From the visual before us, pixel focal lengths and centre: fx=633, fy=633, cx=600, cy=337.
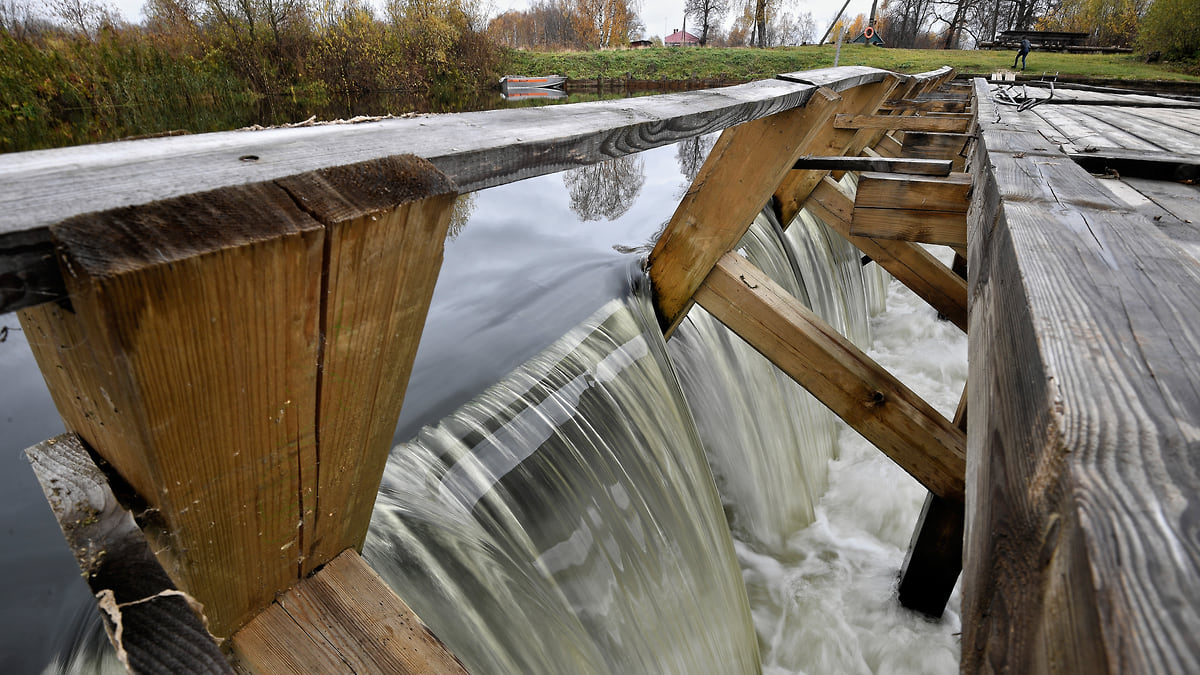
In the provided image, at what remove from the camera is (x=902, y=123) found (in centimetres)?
448

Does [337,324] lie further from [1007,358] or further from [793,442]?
[793,442]

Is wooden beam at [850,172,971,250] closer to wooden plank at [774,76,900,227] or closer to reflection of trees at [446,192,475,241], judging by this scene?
wooden plank at [774,76,900,227]

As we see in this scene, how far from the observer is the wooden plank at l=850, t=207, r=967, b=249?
107 inches

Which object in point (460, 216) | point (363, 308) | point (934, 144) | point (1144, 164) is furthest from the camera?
point (460, 216)

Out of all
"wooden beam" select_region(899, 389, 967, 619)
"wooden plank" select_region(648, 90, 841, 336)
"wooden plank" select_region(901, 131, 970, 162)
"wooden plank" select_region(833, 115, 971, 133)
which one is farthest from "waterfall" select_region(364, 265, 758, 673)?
"wooden plank" select_region(901, 131, 970, 162)

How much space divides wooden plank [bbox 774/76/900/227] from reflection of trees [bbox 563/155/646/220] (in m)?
1.38

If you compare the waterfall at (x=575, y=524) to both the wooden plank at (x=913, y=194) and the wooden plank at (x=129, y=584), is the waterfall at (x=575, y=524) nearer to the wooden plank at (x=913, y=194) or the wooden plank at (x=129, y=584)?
the wooden plank at (x=129, y=584)

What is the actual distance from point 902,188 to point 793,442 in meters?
1.62

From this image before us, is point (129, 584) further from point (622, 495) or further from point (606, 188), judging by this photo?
point (606, 188)

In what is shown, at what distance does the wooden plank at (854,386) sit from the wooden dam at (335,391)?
1.09m

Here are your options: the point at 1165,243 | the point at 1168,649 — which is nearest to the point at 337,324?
the point at 1168,649

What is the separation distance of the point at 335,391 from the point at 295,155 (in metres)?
0.32

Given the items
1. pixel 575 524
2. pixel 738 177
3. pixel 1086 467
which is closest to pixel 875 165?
pixel 738 177

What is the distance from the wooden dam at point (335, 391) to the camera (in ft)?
1.74
